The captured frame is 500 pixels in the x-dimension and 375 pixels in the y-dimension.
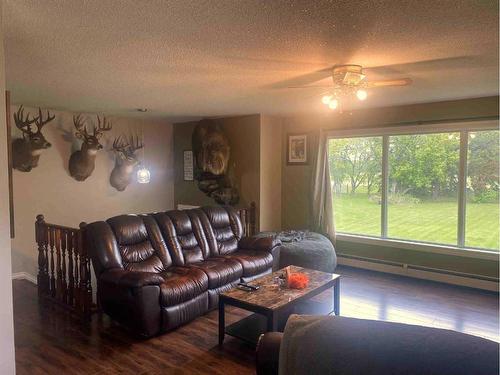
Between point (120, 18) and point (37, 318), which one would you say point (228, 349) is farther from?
point (120, 18)

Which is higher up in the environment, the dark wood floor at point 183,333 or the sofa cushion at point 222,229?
the sofa cushion at point 222,229

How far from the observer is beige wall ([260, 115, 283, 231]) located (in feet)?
19.4

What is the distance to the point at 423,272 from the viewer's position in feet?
16.3

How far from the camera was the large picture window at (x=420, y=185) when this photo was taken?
14.9ft

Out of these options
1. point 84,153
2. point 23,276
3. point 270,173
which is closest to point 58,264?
point 23,276

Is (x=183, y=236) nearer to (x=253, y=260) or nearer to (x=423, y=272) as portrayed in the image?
(x=253, y=260)

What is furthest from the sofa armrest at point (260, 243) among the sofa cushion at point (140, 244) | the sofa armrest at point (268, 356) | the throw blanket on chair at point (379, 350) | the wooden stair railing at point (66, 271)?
the throw blanket on chair at point (379, 350)

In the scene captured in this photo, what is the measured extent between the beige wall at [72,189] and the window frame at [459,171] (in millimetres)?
3429

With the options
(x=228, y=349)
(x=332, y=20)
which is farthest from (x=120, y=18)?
(x=228, y=349)

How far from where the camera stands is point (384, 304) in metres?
4.09

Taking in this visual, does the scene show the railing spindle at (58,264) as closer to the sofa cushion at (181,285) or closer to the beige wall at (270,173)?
the sofa cushion at (181,285)

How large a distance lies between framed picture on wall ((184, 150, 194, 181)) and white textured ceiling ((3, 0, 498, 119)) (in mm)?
2718

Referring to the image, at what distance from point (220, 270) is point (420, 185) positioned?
3090mm

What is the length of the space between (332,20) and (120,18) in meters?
1.20
